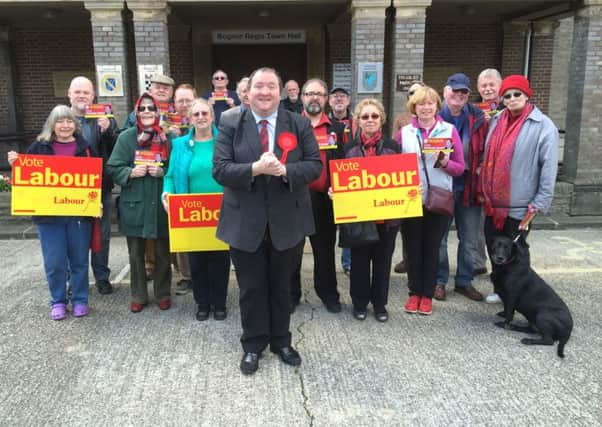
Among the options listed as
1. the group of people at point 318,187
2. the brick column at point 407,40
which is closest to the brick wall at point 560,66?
the brick column at point 407,40

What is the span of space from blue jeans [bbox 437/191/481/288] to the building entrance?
24.5 feet

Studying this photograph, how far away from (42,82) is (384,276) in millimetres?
10225

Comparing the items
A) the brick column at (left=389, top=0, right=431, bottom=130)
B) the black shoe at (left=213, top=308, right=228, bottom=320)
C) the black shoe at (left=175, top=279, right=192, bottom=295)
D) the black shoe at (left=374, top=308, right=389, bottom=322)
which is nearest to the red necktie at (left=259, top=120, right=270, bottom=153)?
the black shoe at (left=213, top=308, right=228, bottom=320)

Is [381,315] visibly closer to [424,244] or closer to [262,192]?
[424,244]

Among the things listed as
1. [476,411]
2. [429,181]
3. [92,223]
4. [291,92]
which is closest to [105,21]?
[291,92]

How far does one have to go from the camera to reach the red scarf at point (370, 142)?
4180 mm

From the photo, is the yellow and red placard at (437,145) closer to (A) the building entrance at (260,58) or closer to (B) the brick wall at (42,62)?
(A) the building entrance at (260,58)

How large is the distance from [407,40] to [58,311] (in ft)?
21.0

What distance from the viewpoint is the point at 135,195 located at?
4.42m

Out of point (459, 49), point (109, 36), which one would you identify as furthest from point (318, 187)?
point (459, 49)

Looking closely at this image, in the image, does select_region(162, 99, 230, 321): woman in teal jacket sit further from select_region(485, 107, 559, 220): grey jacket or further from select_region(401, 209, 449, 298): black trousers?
select_region(485, 107, 559, 220): grey jacket

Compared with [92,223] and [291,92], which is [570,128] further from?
[92,223]

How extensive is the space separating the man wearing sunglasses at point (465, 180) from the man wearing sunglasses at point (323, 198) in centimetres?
110

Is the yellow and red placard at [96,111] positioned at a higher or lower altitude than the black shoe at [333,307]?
higher
